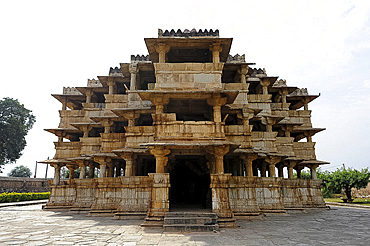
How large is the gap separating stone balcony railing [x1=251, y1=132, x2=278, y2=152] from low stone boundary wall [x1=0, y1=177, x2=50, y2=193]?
39.2 m

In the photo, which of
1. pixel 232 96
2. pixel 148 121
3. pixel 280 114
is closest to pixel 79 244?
pixel 232 96

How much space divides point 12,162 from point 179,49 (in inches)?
1470

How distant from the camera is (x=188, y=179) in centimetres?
2380

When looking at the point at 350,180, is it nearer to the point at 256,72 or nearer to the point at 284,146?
the point at 284,146

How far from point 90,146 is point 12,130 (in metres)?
25.8

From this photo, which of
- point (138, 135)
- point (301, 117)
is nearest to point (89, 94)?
point (138, 135)

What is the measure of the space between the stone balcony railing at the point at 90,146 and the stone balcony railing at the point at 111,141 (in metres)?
1.97

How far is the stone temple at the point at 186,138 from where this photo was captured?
44.6ft

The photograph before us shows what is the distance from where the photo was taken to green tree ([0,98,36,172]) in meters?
38.2

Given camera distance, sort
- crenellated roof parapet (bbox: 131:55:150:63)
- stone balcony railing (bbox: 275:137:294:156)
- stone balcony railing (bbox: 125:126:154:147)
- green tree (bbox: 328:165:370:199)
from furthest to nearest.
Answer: green tree (bbox: 328:165:370:199) → crenellated roof parapet (bbox: 131:55:150:63) → stone balcony railing (bbox: 275:137:294:156) → stone balcony railing (bbox: 125:126:154:147)

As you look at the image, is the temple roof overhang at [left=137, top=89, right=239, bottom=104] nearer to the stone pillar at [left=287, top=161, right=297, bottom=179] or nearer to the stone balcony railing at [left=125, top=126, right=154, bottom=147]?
the stone balcony railing at [left=125, top=126, right=154, bottom=147]

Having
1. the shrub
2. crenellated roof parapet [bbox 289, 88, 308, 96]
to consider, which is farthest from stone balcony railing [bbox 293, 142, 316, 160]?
the shrub

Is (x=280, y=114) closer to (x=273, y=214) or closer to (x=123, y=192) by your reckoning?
(x=273, y=214)

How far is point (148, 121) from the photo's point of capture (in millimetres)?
21500
